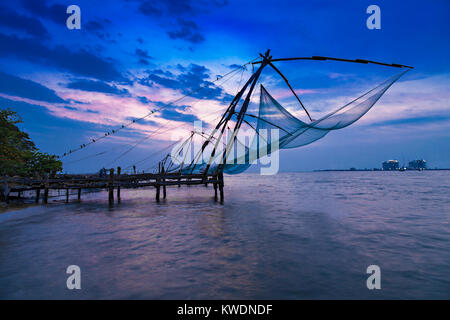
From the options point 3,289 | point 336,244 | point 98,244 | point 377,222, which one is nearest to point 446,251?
point 336,244

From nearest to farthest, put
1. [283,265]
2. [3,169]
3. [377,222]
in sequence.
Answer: [283,265]
[377,222]
[3,169]

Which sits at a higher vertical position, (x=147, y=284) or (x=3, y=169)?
(x=3, y=169)

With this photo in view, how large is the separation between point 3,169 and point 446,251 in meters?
23.6

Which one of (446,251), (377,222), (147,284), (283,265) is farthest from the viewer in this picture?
(377,222)

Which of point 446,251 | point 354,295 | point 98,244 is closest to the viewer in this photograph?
point 354,295

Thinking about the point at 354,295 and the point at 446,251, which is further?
the point at 446,251

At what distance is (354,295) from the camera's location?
402 centimetres

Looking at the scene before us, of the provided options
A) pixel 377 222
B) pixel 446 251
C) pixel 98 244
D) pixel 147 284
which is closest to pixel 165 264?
pixel 147 284

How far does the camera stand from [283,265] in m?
5.36

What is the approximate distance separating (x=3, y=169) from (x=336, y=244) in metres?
→ 20.7
